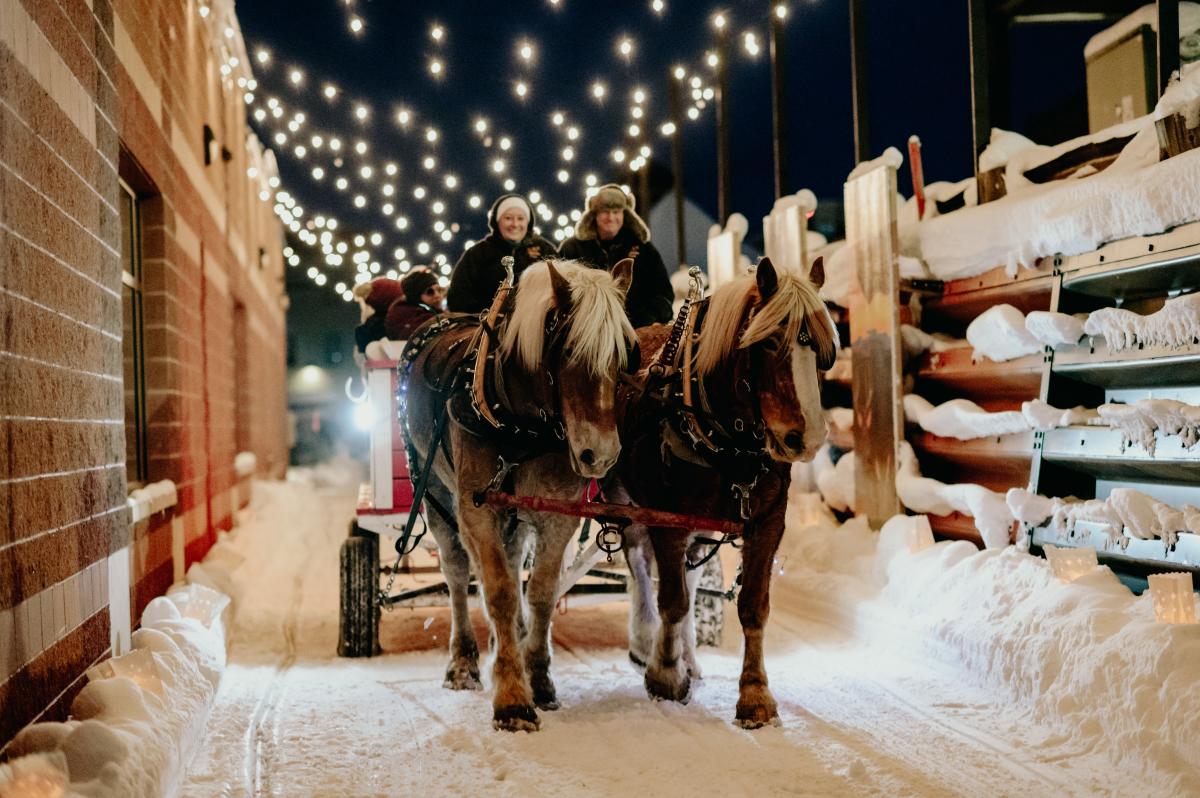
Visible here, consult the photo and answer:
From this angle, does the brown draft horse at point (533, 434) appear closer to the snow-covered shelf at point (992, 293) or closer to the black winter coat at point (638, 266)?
the black winter coat at point (638, 266)

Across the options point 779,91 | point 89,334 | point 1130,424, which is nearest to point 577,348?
point 89,334

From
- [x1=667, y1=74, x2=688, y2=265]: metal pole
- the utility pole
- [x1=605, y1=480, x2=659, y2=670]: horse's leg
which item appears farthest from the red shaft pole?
[x1=667, y1=74, x2=688, y2=265]: metal pole

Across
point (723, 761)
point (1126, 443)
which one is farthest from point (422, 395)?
point (1126, 443)

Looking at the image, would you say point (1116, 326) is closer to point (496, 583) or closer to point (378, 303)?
point (496, 583)

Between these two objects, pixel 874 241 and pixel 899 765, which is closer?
pixel 899 765

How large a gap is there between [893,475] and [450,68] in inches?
234

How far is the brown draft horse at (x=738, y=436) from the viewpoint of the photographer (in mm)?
3791

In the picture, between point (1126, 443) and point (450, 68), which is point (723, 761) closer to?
point (1126, 443)

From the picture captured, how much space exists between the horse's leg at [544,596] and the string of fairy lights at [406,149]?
6.04 m

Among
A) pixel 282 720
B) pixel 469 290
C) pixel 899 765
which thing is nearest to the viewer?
pixel 899 765

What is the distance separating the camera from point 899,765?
3584 mm

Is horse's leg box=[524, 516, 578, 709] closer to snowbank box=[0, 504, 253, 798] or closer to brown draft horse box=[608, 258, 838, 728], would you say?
brown draft horse box=[608, 258, 838, 728]

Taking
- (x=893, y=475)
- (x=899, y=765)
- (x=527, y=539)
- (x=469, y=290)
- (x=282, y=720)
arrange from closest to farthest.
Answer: (x=899, y=765), (x=282, y=720), (x=527, y=539), (x=469, y=290), (x=893, y=475)

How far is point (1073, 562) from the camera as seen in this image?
471cm
